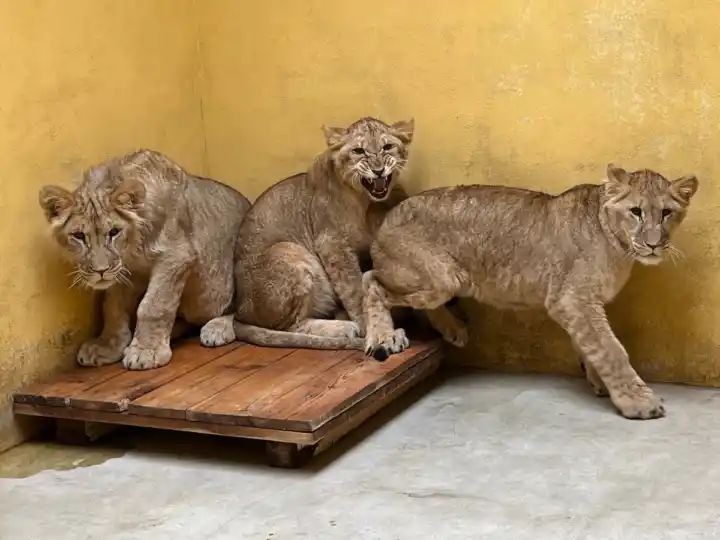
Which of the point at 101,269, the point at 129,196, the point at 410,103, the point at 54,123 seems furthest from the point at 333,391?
the point at 54,123

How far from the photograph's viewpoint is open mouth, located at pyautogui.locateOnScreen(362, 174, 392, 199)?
16.5 feet

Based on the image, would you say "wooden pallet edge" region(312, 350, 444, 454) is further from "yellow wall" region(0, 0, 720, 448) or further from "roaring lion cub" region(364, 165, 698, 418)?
"yellow wall" region(0, 0, 720, 448)

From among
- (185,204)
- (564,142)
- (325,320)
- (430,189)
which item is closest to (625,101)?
(564,142)

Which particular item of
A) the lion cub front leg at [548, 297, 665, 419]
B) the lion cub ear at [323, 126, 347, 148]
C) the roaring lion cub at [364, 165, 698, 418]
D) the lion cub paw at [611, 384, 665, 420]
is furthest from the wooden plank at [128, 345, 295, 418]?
the lion cub paw at [611, 384, 665, 420]

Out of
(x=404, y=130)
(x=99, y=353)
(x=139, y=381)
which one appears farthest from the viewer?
(x=404, y=130)

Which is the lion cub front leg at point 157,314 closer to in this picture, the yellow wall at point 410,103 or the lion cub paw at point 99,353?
the lion cub paw at point 99,353

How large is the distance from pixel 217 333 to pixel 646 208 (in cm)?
225

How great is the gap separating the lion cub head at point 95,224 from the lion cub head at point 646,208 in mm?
2249

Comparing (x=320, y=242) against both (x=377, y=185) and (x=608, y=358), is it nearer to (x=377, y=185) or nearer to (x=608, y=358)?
(x=377, y=185)

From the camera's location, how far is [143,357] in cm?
484

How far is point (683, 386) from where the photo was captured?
5023 mm

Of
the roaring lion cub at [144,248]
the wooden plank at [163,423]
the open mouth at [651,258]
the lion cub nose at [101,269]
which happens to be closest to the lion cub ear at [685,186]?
the open mouth at [651,258]

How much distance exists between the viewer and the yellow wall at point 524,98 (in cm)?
483

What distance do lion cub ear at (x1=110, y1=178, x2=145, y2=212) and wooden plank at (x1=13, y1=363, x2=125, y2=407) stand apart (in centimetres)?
82
